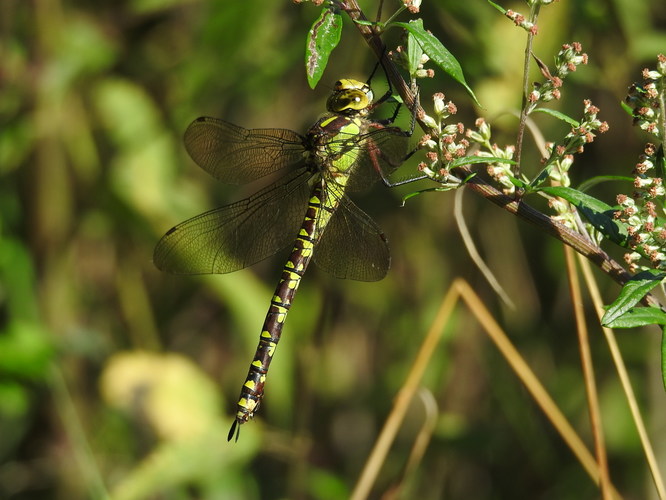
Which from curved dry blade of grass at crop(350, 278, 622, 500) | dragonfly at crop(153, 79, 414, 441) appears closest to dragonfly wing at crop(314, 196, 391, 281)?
dragonfly at crop(153, 79, 414, 441)

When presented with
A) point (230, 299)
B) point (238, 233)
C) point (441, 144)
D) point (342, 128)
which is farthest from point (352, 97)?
point (230, 299)

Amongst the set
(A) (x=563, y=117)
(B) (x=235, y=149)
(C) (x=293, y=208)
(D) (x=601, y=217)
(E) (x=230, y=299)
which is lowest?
(E) (x=230, y=299)

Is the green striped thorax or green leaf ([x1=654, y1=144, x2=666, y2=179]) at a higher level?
green leaf ([x1=654, y1=144, x2=666, y2=179])

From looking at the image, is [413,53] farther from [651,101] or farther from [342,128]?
[342,128]

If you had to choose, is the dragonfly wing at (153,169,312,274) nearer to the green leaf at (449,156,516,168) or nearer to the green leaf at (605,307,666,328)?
the green leaf at (449,156,516,168)

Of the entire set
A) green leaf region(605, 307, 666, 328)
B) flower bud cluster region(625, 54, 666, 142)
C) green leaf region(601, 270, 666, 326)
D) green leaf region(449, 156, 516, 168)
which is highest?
flower bud cluster region(625, 54, 666, 142)

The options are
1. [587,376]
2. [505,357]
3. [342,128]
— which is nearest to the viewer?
[587,376]

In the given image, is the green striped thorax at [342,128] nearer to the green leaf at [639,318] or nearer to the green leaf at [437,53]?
the green leaf at [437,53]

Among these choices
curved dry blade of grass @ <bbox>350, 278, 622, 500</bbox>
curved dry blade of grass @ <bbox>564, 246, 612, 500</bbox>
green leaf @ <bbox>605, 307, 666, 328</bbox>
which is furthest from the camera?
curved dry blade of grass @ <bbox>350, 278, 622, 500</bbox>
